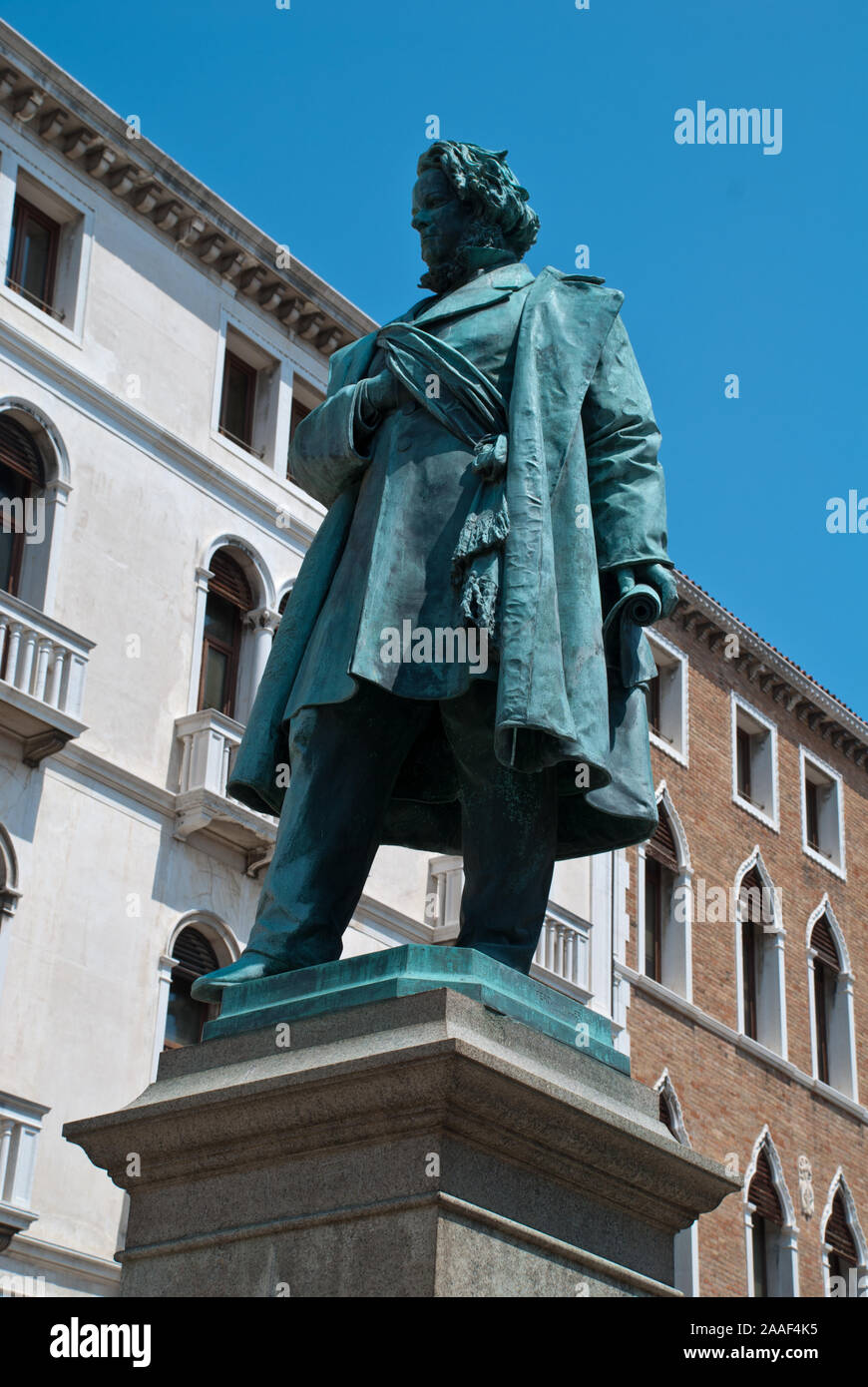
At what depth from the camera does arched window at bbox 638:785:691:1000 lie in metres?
24.2

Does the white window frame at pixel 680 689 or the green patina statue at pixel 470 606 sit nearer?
the green patina statue at pixel 470 606

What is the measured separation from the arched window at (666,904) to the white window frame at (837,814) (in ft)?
11.9

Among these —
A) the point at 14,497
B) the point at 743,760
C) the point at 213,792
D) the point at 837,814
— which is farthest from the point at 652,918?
the point at 14,497

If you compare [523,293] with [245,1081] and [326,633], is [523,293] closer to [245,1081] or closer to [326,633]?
[326,633]

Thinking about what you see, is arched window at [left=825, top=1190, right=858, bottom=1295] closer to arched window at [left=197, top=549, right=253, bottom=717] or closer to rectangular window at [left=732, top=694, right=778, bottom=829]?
rectangular window at [left=732, top=694, right=778, bottom=829]

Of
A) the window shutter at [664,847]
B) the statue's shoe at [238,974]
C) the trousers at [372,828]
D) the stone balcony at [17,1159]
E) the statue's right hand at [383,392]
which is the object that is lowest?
the statue's shoe at [238,974]

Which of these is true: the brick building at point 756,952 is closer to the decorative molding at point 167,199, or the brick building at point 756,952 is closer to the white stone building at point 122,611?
the white stone building at point 122,611

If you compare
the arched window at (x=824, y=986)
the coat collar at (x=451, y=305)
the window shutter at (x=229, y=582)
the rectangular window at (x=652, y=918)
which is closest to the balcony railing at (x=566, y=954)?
the rectangular window at (x=652, y=918)

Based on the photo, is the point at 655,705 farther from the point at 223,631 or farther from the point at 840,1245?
the point at 223,631

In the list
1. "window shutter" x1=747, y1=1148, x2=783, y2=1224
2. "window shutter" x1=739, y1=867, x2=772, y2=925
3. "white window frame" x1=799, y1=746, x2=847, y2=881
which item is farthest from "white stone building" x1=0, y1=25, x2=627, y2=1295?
"white window frame" x1=799, y1=746, x2=847, y2=881

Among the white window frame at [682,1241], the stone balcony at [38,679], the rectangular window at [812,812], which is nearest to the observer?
the stone balcony at [38,679]

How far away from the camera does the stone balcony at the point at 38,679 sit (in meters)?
16.2
